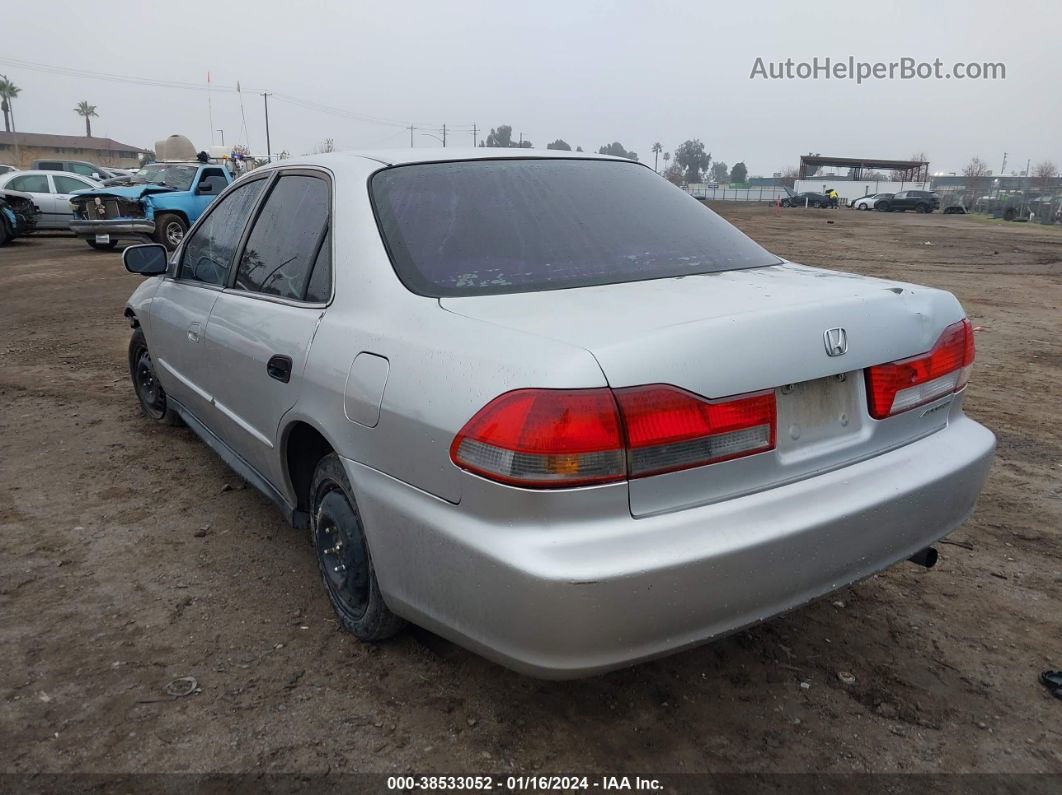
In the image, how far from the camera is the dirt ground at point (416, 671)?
2.21 metres

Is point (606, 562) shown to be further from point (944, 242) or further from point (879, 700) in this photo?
point (944, 242)

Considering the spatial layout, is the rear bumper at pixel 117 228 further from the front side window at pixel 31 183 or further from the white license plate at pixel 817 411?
the white license plate at pixel 817 411

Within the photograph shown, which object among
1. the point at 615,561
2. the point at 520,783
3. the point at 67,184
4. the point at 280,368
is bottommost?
the point at 520,783

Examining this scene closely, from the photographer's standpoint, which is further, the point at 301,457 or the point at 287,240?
the point at 287,240

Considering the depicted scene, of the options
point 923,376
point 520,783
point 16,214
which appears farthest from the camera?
point 16,214

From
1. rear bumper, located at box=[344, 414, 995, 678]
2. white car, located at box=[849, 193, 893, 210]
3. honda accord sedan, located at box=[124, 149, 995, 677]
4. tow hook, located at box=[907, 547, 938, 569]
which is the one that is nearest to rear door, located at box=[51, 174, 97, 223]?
honda accord sedan, located at box=[124, 149, 995, 677]

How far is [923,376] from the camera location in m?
2.36

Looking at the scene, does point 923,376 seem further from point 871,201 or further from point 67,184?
point 871,201

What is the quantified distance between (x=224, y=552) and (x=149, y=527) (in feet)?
1.63

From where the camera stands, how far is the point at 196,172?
15859mm

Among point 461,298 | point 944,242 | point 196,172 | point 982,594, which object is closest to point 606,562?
point 461,298

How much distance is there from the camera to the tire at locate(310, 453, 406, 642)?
2525 mm

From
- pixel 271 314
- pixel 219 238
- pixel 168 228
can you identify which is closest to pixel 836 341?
pixel 271 314

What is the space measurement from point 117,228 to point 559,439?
610 inches
